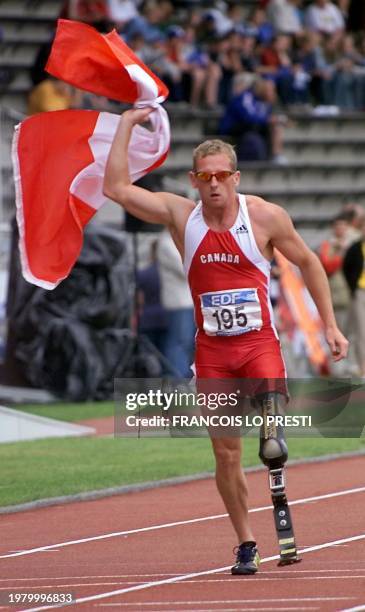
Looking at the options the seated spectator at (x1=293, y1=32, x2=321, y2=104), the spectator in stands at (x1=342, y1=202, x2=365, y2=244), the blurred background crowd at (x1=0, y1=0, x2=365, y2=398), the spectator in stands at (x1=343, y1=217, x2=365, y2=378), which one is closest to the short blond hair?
the blurred background crowd at (x1=0, y1=0, x2=365, y2=398)

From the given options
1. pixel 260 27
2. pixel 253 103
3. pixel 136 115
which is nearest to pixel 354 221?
Answer: pixel 253 103

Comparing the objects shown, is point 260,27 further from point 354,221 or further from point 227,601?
point 227,601

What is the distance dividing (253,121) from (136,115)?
62.2 feet

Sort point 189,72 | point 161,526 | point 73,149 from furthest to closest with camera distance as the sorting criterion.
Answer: point 189,72 → point 161,526 → point 73,149

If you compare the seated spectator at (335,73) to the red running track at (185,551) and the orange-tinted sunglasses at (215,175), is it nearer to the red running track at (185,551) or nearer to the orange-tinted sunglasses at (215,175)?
the red running track at (185,551)

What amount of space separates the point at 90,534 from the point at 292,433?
2.05 meters

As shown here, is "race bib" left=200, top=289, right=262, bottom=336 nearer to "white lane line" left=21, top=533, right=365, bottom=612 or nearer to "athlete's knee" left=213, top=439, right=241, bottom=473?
"athlete's knee" left=213, top=439, right=241, bottom=473

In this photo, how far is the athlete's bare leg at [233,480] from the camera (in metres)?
8.66

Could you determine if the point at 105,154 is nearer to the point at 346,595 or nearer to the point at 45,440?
the point at 346,595

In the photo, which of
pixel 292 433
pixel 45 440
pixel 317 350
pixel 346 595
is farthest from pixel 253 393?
pixel 317 350

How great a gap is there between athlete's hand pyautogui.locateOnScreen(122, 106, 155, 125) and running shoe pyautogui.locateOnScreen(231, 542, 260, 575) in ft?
7.85

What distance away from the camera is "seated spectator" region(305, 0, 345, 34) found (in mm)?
32281

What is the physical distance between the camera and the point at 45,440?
658 inches

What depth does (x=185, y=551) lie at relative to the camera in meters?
9.66
